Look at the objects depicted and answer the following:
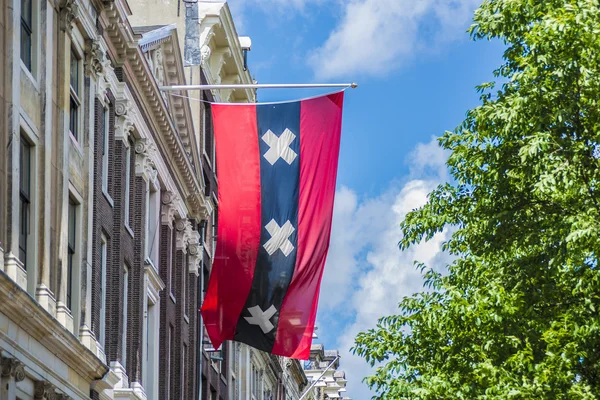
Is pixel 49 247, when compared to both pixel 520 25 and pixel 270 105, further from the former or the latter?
pixel 520 25

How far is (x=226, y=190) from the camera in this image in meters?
28.0

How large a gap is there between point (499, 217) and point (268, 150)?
17.9 ft

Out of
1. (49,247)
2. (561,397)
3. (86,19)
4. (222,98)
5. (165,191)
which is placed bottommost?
(561,397)

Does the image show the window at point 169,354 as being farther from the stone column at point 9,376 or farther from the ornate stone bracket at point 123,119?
the stone column at point 9,376

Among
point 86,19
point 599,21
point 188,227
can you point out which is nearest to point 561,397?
point 599,21

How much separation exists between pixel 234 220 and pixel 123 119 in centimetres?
1187

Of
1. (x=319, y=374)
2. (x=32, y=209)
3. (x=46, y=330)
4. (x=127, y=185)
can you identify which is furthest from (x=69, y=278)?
(x=319, y=374)

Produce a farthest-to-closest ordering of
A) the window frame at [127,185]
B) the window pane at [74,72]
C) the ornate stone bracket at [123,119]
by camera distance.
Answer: the window frame at [127,185] < the ornate stone bracket at [123,119] < the window pane at [74,72]

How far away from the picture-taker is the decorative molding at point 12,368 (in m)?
25.0

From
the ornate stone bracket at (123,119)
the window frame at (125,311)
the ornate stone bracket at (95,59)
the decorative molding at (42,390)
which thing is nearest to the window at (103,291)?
the window frame at (125,311)

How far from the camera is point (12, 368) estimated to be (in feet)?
82.9

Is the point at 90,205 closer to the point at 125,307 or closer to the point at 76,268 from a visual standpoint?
the point at 76,268

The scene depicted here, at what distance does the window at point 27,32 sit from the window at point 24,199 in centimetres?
176

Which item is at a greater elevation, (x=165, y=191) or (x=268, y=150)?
(x=165, y=191)
